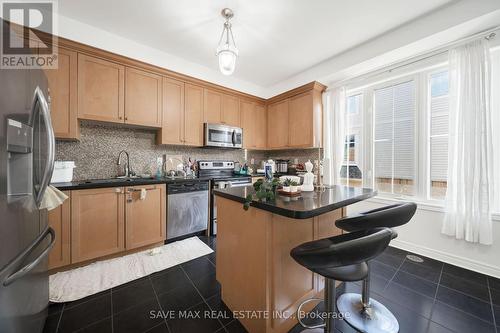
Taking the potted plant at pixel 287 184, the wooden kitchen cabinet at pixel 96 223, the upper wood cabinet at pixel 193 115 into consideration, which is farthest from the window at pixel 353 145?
the wooden kitchen cabinet at pixel 96 223

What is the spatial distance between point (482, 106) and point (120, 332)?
12.4ft

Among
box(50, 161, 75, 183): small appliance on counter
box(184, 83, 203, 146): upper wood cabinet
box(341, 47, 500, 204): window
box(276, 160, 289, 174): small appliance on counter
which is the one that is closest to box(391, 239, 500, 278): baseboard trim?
box(341, 47, 500, 204): window

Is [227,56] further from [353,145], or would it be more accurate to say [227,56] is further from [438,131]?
[438,131]

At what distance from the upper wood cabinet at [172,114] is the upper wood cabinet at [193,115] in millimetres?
65

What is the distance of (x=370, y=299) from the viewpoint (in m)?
1.55

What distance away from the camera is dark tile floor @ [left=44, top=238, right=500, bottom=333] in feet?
4.30

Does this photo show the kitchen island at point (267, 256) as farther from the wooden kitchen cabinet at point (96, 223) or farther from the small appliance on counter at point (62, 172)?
the small appliance on counter at point (62, 172)

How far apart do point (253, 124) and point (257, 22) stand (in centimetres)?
187

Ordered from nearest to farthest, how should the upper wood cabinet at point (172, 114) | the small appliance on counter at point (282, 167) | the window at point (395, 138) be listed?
the window at point (395, 138) < the upper wood cabinet at point (172, 114) < the small appliance on counter at point (282, 167)

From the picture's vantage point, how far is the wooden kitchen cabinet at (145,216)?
2.21 m

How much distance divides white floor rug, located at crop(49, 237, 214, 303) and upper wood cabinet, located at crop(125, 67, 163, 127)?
171 cm

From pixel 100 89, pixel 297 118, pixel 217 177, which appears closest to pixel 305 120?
pixel 297 118

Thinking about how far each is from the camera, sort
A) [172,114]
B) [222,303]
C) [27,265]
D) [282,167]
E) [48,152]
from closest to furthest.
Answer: [27,265], [48,152], [222,303], [172,114], [282,167]

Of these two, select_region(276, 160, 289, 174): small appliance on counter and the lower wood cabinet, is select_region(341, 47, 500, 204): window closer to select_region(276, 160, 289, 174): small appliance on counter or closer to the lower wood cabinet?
select_region(276, 160, 289, 174): small appliance on counter
